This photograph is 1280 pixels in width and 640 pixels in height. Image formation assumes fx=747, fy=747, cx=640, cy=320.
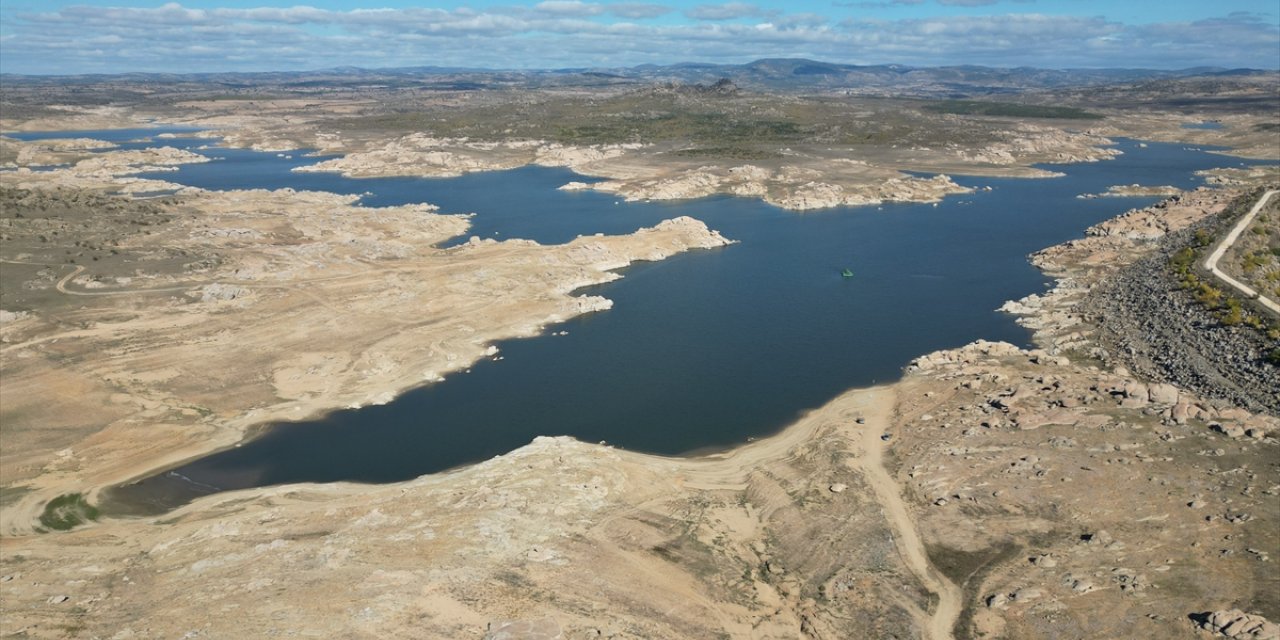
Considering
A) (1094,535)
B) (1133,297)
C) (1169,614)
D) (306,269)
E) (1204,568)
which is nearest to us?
(1169,614)

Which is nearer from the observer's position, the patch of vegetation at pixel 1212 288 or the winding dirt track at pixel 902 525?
the winding dirt track at pixel 902 525

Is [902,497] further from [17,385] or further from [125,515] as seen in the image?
[17,385]

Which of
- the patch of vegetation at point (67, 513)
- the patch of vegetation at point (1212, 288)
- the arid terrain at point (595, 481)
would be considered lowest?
the patch of vegetation at point (67, 513)

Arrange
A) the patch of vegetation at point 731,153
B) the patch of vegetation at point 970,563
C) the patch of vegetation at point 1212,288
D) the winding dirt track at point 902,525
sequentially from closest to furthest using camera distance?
1. the winding dirt track at point 902,525
2. the patch of vegetation at point 970,563
3. the patch of vegetation at point 1212,288
4. the patch of vegetation at point 731,153

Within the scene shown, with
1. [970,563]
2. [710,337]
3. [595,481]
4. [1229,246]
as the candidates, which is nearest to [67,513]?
[595,481]

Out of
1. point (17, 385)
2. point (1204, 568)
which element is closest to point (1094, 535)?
point (1204, 568)

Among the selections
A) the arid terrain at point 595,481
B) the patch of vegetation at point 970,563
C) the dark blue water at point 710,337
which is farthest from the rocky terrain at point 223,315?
the patch of vegetation at point 970,563

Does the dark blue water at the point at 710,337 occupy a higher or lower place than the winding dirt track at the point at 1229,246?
lower

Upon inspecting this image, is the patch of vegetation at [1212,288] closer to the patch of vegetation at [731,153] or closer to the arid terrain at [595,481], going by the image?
the arid terrain at [595,481]
